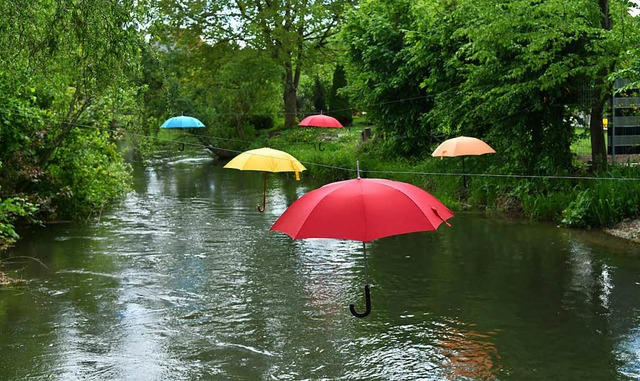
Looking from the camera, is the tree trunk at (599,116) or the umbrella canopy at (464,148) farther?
the umbrella canopy at (464,148)

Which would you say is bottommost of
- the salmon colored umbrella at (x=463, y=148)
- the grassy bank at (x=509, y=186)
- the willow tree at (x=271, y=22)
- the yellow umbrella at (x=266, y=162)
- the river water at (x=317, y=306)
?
the river water at (x=317, y=306)

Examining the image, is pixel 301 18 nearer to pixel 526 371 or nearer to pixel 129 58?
pixel 129 58

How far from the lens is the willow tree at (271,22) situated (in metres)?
39.3

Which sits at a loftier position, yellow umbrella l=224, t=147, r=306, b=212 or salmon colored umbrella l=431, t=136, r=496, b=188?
salmon colored umbrella l=431, t=136, r=496, b=188

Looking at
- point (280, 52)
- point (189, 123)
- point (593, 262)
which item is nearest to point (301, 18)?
point (280, 52)

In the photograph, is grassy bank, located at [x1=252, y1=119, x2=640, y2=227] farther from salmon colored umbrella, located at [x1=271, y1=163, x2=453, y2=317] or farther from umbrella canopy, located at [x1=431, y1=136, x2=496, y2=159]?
salmon colored umbrella, located at [x1=271, y1=163, x2=453, y2=317]

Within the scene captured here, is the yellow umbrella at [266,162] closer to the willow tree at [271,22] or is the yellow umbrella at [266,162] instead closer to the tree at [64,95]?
the tree at [64,95]

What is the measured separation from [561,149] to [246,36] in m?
25.8

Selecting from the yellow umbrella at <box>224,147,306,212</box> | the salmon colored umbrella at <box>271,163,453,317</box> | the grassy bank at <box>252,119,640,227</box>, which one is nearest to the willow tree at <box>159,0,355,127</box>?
the grassy bank at <box>252,119,640,227</box>

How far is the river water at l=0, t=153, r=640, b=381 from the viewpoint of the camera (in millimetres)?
8617

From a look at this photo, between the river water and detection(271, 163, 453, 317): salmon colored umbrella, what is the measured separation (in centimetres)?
240

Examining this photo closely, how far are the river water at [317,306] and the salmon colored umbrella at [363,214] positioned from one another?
7.87 feet

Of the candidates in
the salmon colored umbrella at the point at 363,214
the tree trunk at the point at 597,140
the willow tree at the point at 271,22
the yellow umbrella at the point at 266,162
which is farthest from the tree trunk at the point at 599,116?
the willow tree at the point at 271,22

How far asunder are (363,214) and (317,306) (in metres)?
4.66
